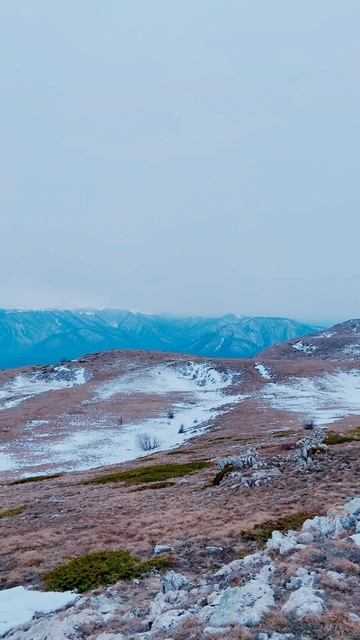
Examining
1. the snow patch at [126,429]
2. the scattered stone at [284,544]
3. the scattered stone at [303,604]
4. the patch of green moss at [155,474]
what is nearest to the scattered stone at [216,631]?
the scattered stone at [303,604]

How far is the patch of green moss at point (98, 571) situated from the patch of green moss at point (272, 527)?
278cm

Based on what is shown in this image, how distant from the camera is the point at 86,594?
39.3 ft

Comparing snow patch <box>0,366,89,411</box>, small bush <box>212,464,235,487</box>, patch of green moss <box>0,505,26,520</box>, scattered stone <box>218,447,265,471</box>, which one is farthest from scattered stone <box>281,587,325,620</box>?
snow patch <box>0,366,89,411</box>

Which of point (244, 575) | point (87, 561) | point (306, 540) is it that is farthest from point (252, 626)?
point (87, 561)

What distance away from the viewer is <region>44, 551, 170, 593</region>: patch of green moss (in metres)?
12.8

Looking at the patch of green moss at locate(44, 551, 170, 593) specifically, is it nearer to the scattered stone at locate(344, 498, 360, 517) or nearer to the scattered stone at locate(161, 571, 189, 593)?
the scattered stone at locate(161, 571, 189, 593)

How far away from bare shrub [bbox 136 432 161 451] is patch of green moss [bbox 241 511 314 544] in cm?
4876

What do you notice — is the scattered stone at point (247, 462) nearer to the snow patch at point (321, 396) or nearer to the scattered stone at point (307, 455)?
the scattered stone at point (307, 455)

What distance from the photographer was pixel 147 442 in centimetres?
6378

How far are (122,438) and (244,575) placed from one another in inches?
2324

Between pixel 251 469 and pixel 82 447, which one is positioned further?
pixel 82 447

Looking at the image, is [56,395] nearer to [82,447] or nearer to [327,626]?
[82,447]

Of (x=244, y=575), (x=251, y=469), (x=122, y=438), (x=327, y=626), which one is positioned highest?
(x=327, y=626)

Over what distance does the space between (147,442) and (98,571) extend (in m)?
51.3
